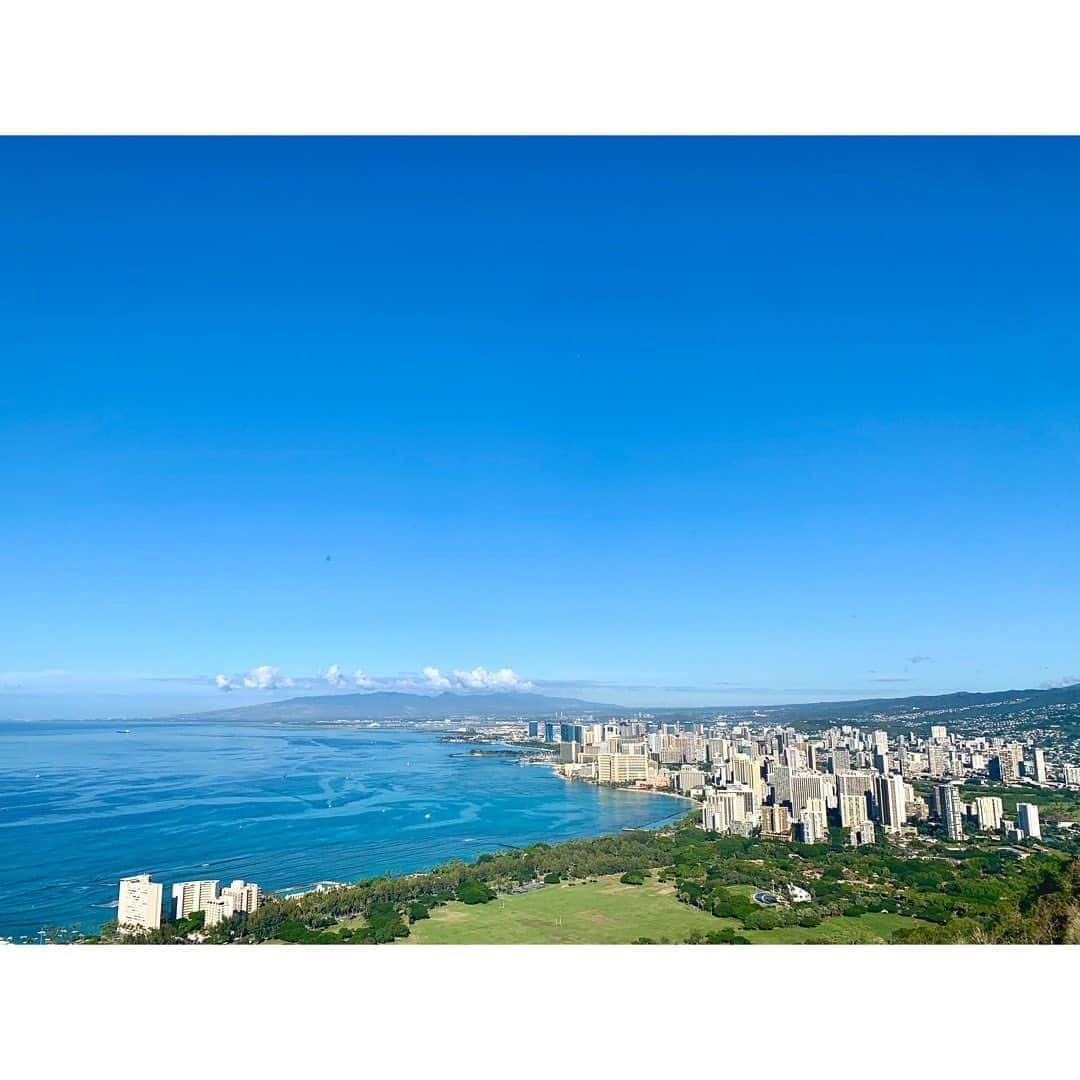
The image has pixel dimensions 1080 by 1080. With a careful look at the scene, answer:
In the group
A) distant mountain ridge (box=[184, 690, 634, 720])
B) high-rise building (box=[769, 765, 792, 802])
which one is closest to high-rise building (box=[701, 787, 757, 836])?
high-rise building (box=[769, 765, 792, 802])

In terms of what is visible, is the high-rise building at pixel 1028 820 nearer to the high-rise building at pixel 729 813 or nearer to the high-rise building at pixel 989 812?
the high-rise building at pixel 989 812

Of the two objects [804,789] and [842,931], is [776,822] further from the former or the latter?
[842,931]

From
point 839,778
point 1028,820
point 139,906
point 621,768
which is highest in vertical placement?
point 839,778

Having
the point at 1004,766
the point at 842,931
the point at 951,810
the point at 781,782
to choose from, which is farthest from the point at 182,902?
the point at 1004,766

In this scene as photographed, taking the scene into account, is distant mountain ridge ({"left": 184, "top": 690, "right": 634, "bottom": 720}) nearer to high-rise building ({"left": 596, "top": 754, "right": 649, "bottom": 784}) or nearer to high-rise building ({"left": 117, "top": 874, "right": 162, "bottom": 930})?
high-rise building ({"left": 596, "top": 754, "right": 649, "bottom": 784})
